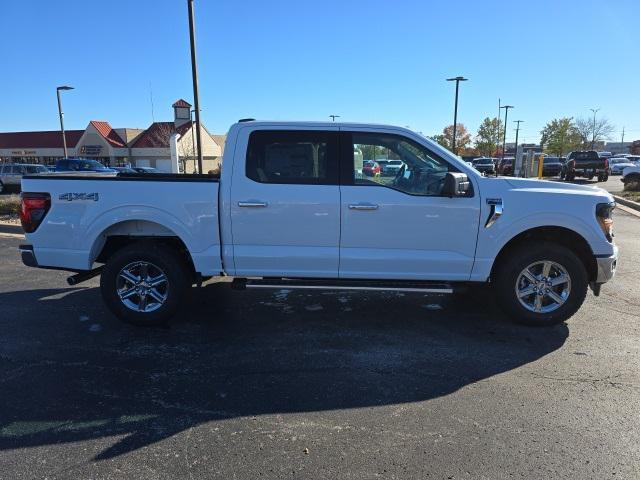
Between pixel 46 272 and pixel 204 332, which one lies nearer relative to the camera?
pixel 204 332

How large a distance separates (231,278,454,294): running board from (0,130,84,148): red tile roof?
203ft

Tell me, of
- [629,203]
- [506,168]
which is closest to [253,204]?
[629,203]

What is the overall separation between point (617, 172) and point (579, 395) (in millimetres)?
48844

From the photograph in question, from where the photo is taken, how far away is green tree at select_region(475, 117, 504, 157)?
79106 millimetres

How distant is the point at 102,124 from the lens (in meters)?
57.0

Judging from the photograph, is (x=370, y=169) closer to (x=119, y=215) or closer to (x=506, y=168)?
(x=119, y=215)

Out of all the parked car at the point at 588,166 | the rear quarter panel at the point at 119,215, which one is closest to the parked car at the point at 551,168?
the parked car at the point at 588,166

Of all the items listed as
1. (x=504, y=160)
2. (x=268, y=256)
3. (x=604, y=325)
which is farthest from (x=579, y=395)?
(x=504, y=160)

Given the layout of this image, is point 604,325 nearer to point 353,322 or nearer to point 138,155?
point 353,322

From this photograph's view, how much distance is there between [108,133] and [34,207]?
189 feet

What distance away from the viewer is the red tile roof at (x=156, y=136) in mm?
54344

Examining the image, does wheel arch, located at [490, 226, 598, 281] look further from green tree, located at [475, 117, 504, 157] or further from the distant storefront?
green tree, located at [475, 117, 504, 157]

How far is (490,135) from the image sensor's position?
8006 cm

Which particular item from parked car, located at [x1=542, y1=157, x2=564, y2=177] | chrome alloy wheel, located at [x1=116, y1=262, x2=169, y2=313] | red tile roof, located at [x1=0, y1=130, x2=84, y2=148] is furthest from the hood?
red tile roof, located at [x1=0, y1=130, x2=84, y2=148]
